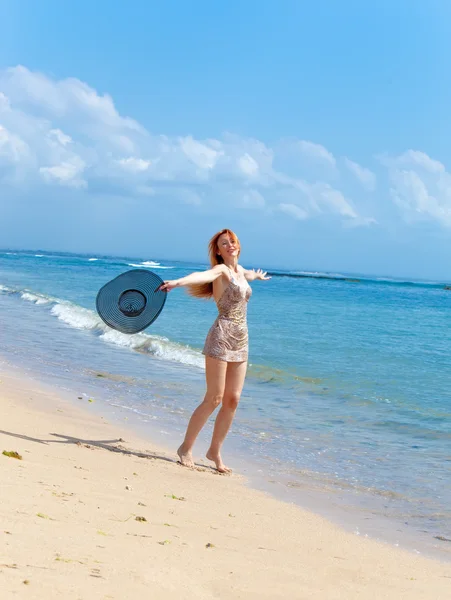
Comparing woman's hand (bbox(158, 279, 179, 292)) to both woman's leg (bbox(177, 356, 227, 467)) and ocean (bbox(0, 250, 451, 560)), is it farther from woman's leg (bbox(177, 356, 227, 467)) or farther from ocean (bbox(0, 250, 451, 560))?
ocean (bbox(0, 250, 451, 560))

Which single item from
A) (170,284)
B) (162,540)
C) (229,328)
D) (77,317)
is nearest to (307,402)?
(229,328)

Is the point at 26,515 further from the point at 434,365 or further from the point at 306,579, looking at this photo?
the point at 434,365

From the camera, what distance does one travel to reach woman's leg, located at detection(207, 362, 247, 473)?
6.34m

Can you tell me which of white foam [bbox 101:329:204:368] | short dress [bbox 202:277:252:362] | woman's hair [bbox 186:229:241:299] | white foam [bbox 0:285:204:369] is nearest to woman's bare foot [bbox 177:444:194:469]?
short dress [bbox 202:277:252:362]

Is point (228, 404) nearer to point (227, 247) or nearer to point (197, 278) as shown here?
point (197, 278)

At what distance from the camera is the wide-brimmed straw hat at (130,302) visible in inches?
268

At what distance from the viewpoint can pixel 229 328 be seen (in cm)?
624

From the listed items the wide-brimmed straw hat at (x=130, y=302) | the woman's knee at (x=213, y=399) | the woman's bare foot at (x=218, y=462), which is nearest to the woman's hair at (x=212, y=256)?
the wide-brimmed straw hat at (x=130, y=302)

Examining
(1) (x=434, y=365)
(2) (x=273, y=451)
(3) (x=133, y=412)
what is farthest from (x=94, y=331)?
(2) (x=273, y=451)

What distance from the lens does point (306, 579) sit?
370 cm

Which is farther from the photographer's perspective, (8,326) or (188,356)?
(8,326)

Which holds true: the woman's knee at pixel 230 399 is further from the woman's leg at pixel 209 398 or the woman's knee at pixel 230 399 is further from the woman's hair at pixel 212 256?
the woman's hair at pixel 212 256

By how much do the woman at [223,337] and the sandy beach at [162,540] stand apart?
48cm

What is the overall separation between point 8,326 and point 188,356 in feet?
15.4
